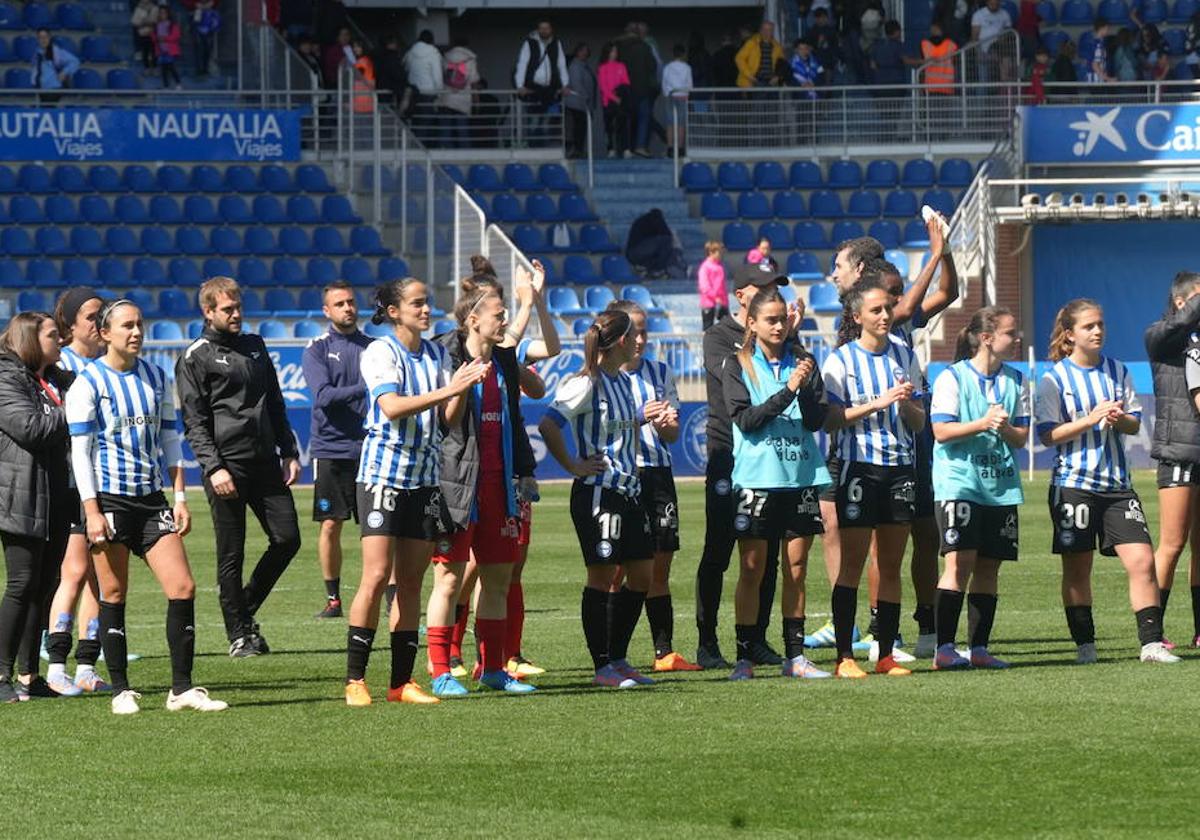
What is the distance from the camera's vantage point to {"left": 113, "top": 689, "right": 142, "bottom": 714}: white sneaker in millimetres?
9023

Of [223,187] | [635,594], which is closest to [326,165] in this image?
[223,187]

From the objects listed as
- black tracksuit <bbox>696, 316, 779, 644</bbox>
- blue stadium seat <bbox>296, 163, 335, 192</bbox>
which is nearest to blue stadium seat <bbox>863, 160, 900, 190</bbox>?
blue stadium seat <bbox>296, 163, 335, 192</bbox>

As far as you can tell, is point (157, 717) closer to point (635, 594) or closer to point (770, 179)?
point (635, 594)

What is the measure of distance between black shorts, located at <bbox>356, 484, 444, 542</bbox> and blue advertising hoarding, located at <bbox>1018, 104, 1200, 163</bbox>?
2375 cm

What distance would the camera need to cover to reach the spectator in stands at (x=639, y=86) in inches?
1258

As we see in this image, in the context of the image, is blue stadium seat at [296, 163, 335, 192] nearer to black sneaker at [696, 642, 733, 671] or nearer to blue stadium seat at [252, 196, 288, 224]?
blue stadium seat at [252, 196, 288, 224]

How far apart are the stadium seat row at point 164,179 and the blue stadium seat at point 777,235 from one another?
6321 mm

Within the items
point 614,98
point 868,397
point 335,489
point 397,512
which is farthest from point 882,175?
point 397,512

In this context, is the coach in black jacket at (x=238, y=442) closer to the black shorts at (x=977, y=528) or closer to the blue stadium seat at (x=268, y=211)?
the black shorts at (x=977, y=528)

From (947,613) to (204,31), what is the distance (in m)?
23.7

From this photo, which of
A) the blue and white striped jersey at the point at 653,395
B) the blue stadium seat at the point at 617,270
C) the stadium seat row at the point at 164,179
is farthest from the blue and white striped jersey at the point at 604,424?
the stadium seat row at the point at 164,179

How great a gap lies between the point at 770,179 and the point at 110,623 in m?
23.8

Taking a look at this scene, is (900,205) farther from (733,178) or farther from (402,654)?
(402,654)

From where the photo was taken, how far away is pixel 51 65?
2983cm
